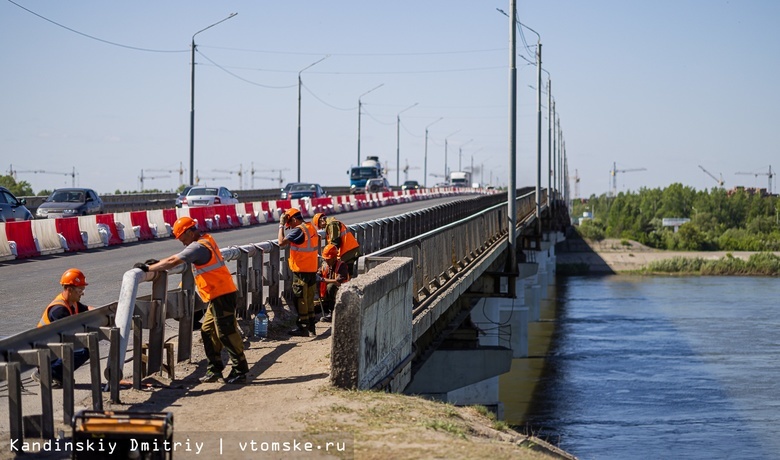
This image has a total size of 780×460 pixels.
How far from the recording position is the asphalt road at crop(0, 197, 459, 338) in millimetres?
16828

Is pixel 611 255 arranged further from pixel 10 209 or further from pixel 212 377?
pixel 212 377

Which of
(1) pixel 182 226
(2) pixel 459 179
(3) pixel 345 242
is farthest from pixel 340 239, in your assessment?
(2) pixel 459 179

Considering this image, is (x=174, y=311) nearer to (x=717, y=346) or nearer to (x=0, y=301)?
(x=0, y=301)

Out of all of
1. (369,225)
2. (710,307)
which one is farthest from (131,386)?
(710,307)

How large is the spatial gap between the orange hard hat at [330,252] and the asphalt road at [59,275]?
11.4 ft

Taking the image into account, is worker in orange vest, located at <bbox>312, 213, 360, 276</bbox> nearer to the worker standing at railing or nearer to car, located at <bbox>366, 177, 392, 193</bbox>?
the worker standing at railing

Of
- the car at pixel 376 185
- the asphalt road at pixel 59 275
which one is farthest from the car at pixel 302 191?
the asphalt road at pixel 59 275

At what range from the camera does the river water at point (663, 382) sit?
3338 cm

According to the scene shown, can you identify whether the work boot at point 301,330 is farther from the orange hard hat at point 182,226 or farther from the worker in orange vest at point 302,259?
the orange hard hat at point 182,226

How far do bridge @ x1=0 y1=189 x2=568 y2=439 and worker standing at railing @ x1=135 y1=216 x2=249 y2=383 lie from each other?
463 mm

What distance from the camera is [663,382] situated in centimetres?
4569

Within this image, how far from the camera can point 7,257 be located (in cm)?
2591

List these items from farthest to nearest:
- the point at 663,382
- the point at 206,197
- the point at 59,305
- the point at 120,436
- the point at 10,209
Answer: the point at 206,197
the point at 663,382
the point at 10,209
the point at 59,305
the point at 120,436

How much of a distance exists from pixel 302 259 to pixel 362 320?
4.62 meters
